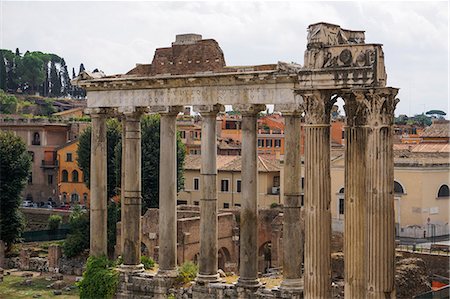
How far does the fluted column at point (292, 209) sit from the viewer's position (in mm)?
21250

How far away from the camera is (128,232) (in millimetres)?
24594

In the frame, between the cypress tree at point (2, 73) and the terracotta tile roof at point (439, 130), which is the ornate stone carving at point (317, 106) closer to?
the terracotta tile roof at point (439, 130)

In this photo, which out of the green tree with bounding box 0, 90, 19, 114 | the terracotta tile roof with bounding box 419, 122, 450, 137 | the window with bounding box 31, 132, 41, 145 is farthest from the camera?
the green tree with bounding box 0, 90, 19, 114

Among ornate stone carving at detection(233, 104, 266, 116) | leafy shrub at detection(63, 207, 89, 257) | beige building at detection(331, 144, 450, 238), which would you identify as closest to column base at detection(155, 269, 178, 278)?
ornate stone carving at detection(233, 104, 266, 116)

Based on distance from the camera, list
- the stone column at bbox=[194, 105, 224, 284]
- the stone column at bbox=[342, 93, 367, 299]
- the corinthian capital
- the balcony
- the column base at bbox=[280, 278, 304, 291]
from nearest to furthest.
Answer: the corinthian capital < the stone column at bbox=[342, 93, 367, 299] < the column base at bbox=[280, 278, 304, 291] < the stone column at bbox=[194, 105, 224, 284] < the balcony

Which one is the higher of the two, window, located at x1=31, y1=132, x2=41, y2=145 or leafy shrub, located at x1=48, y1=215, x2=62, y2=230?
window, located at x1=31, y1=132, x2=41, y2=145

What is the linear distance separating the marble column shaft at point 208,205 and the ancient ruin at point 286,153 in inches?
1.1

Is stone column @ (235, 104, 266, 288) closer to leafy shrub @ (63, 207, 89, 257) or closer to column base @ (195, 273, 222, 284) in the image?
column base @ (195, 273, 222, 284)

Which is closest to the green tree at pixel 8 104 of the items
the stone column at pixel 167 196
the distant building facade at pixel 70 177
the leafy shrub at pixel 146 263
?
the distant building facade at pixel 70 177

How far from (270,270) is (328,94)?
955 inches

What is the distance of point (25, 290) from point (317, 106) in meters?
24.7

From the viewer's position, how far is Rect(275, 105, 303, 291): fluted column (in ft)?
69.7

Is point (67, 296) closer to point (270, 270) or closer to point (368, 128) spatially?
point (270, 270)

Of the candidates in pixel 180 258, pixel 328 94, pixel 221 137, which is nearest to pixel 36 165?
pixel 221 137
